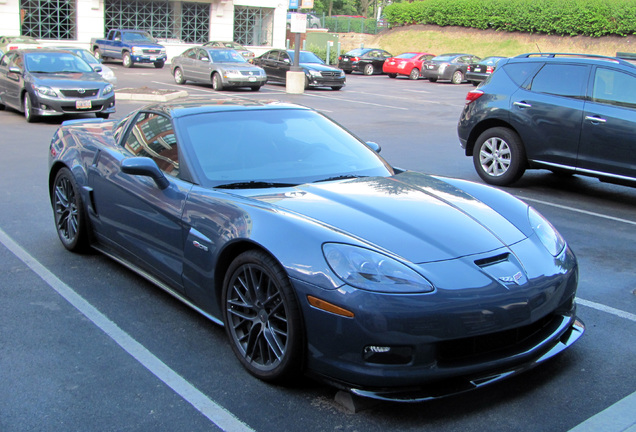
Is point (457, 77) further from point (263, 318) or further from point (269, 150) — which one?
point (263, 318)

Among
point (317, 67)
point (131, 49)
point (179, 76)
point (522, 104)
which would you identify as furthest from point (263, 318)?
point (131, 49)

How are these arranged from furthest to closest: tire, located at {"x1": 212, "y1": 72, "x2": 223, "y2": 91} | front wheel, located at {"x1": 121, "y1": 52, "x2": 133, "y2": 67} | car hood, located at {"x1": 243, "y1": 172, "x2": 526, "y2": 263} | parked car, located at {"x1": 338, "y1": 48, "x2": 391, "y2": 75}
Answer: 1. parked car, located at {"x1": 338, "y1": 48, "x2": 391, "y2": 75}
2. front wheel, located at {"x1": 121, "y1": 52, "x2": 133, "y2": 67}
3. tire, located at {"x1": 212, "y1": 72, "x2": 223, "y2": 91}
4. car hood, located at {"x1": 243, "y1": 172, "x2": 526, "y2": 263}

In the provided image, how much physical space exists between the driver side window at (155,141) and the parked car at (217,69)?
64.4 feet

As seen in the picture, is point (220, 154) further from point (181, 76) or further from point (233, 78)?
point (181, 76)

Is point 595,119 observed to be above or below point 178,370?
above

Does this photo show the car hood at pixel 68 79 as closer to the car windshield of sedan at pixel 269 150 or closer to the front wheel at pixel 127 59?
the car windshield of sedan at pixel 269 150

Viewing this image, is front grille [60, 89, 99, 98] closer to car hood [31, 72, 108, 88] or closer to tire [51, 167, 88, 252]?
car hood [31, 72, 108, 88]

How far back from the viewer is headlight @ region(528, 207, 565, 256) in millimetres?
3949

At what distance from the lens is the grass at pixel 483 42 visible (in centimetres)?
4194

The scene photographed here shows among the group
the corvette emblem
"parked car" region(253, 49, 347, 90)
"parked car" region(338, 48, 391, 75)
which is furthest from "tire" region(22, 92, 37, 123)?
"parked car" region(338, 48, 391, 75)

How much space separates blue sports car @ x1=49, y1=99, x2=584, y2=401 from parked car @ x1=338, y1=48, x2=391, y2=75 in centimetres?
3438

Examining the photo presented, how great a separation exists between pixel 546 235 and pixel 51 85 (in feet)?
42.7

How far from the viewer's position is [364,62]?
3862cm

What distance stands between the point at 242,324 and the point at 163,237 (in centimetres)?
93
